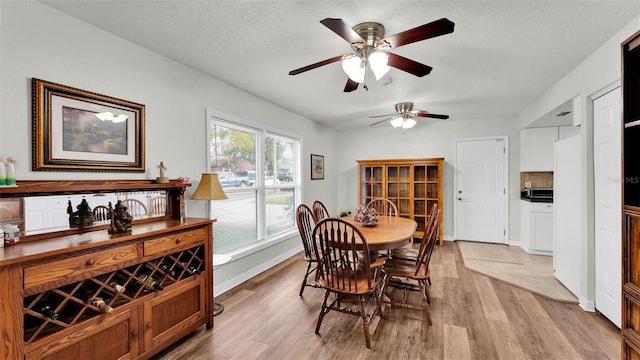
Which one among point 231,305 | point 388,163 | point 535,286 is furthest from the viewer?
point 388,163

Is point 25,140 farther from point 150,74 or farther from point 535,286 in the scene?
point 535,286

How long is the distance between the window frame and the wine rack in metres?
0.83

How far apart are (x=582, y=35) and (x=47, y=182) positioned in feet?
→ 13.2

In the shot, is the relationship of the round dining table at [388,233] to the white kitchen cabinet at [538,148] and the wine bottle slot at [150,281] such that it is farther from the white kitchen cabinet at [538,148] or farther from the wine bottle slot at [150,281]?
the white kitchen cabinet at [538,148]

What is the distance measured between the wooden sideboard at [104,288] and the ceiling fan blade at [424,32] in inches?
78.0

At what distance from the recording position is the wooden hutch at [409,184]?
→ 16.9ft

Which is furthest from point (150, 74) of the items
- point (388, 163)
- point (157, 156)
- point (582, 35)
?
point (388, 163)

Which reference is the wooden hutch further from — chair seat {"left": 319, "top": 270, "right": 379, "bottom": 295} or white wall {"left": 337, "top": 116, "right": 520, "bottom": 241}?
chair seat {"left": 319, "top": 270, "right": 379, "bottom": 295}

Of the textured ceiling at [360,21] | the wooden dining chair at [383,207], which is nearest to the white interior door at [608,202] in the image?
the textured ceiling at [360,21]

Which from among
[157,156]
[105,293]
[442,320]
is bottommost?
[442,320]

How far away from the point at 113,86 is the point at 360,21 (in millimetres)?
1952

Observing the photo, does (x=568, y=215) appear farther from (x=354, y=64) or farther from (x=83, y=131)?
(x=83, y=131)

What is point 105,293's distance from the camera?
5.98 feet

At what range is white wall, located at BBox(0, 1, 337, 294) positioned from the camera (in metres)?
1.66
